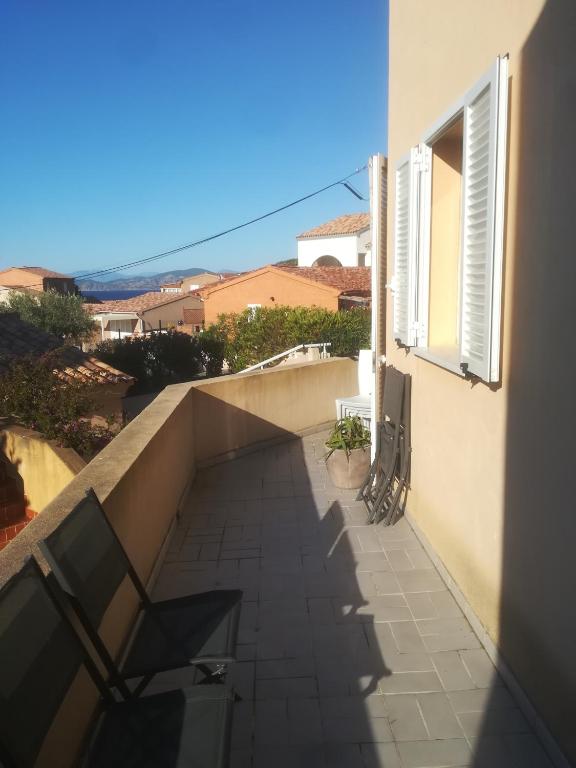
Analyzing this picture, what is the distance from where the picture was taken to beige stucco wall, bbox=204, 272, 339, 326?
28.3m

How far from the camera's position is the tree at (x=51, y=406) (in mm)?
5555

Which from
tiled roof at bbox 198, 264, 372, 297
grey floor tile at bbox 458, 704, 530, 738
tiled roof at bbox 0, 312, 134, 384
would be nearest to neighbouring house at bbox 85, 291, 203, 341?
tiled roof at bbox 198, 264, 372, 297

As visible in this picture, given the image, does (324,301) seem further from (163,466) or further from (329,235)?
(163,466)

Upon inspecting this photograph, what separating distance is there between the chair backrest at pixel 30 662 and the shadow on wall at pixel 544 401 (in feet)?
5.33

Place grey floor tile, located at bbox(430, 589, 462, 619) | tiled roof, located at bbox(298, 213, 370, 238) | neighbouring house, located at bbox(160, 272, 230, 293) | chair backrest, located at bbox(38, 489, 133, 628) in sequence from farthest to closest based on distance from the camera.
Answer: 1. neighbouring house, located at bbox(160, 272, 230, 293)
2. tiled roof, located at bbox(298, 213, 370, 238)
3. grey floor tile, located at bbox(430, 589, 462, 619)
4. chair backrest, located at bbox(38, 489, 133, 628)

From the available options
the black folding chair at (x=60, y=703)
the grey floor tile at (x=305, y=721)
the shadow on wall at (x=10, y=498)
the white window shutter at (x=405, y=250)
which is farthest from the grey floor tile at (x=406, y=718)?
the shadow on wall at (x=10, y=498)

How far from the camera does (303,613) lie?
10.9 ft

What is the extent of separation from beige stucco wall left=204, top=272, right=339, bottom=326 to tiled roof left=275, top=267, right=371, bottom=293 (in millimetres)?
519

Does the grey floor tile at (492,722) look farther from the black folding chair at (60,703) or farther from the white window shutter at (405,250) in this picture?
the white window shutter at (405,250)

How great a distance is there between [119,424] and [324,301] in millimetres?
22559

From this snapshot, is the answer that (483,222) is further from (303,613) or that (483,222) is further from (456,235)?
(303,613)

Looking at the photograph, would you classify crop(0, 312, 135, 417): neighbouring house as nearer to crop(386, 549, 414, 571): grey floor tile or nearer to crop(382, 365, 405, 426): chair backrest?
crop(382, 365, 405, 426): chair backrest

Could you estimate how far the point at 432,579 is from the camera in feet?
12.0

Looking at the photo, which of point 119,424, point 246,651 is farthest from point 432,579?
point 119,424
